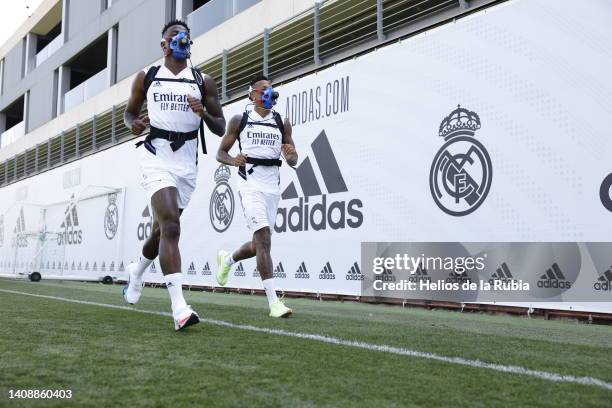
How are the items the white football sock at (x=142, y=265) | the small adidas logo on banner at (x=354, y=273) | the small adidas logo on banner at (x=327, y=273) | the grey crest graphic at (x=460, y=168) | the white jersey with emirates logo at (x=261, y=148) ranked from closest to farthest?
the white football sock at (x=142, y=265), the white jersey with emirates logo at (x=261, y=148), the grey crest graphic at (x=460, y=168), the small adidas logo on banner at (x=354, y=273), the small adidas logo on banner at (x=327, y=273)

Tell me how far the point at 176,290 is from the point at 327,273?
5.93 m

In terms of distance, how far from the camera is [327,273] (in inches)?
379

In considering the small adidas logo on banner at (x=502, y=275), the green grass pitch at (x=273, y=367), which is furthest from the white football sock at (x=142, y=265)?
the small adidas logo on banner at (x=502, y=275)

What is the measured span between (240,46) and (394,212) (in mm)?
7493

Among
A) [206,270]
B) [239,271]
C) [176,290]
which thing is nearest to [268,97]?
[176,290]

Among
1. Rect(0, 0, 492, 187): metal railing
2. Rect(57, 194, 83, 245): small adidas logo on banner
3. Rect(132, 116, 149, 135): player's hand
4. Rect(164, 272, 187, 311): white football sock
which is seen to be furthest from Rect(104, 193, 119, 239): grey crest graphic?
Rect(164, 272, 187, 311): white football sock

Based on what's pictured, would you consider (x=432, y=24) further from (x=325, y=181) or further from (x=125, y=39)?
(x=125, y=39)

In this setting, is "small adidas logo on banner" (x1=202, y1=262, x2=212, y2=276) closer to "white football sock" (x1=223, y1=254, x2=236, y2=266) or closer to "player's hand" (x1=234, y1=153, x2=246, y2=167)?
"white football sock" (x1=223, y1=254, x2=236, y2=266)

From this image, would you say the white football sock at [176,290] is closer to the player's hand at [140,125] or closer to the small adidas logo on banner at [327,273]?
the player's hand at [140,125]

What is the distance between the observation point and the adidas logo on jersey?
937 centimetres

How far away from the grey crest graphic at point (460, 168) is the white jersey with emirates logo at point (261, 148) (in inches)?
116

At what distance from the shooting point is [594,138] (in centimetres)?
643

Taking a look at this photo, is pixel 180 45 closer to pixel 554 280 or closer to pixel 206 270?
pixel 554 280

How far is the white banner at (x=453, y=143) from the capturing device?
6.58 meters
